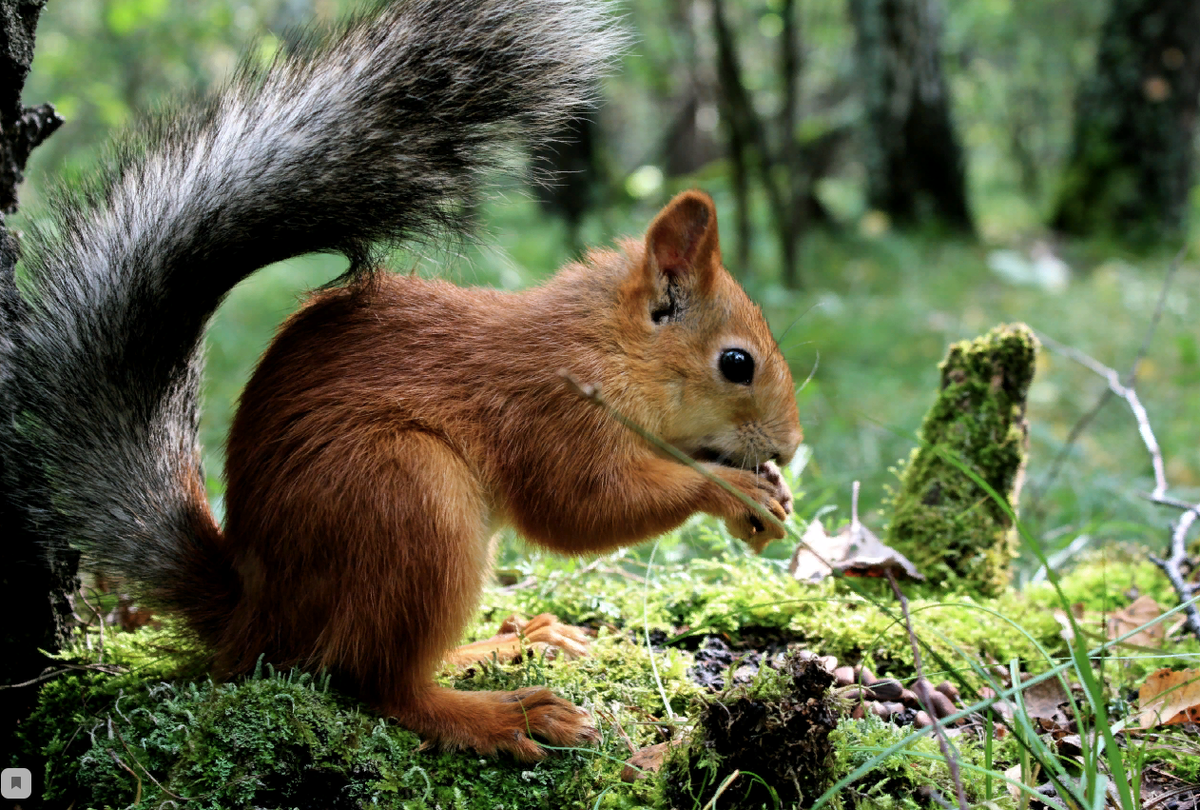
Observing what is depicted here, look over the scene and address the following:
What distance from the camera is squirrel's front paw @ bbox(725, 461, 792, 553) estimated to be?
Answer: 5.71ft

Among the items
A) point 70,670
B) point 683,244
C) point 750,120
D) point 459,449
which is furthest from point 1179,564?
point 750,120

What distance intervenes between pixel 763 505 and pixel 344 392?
807mm

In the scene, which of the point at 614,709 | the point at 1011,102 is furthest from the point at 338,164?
the point at 1011,102

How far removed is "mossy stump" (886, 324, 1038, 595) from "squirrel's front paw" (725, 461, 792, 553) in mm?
604

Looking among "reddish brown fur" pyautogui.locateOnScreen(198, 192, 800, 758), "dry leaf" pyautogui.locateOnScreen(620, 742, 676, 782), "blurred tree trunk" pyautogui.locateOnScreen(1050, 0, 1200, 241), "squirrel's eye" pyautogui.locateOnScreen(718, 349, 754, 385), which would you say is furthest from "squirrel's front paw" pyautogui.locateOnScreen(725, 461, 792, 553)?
"blurred tree trunk" pyautogui.locateOnScreen(1050, 0, 1200, 241)

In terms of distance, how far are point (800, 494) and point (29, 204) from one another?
1.83 meters

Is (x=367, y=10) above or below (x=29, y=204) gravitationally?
above

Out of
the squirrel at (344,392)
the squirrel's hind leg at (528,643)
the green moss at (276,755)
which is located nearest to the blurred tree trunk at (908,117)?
the squirrel at (344,392)

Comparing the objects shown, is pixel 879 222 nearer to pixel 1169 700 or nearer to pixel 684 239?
pixel 684 239

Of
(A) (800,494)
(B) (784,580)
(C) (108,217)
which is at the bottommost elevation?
(B) (784,580)

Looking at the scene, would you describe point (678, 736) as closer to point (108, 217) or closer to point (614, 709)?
point (614, 709)

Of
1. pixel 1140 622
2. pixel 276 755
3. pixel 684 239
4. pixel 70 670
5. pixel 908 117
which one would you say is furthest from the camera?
pixel 908 117

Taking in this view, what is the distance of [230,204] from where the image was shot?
158 cm

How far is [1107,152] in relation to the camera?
7598 mm
